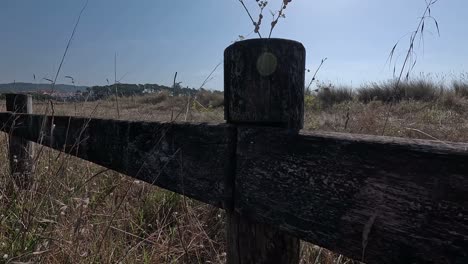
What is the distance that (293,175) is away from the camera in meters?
0.98

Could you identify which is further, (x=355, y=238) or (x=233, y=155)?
(x=233, y=155)

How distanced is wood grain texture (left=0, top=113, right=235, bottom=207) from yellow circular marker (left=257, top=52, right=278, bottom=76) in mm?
185

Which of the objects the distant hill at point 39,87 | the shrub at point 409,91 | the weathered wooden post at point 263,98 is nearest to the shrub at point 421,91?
the shrub at point 409,91

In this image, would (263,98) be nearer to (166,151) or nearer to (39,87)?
(166,151)

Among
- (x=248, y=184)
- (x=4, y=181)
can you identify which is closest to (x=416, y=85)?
(x=4, y=181)

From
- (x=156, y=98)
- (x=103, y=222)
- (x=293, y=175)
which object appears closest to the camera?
(x=293, y=175)

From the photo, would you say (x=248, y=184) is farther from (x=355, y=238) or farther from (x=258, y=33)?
(x=258, y=33)

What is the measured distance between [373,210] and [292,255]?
40 centimetres

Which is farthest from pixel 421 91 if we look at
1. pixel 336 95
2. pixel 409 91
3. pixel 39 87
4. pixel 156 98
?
pixel 156 98

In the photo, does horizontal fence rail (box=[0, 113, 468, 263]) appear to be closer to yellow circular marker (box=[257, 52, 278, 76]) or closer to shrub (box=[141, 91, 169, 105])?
yellow circular marker (box=[257, 52, 278, 76])

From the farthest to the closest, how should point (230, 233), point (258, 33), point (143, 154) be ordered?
1. point (258, 33)
2. point (143, 154)
3. point (230, 233)

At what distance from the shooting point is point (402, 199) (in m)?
0.78

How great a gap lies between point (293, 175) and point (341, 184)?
0.44ft

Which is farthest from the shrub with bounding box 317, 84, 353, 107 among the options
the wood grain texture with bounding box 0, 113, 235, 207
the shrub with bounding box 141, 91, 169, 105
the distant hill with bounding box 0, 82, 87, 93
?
the wood grain texture with bounding box 0, 113, 235, 207
